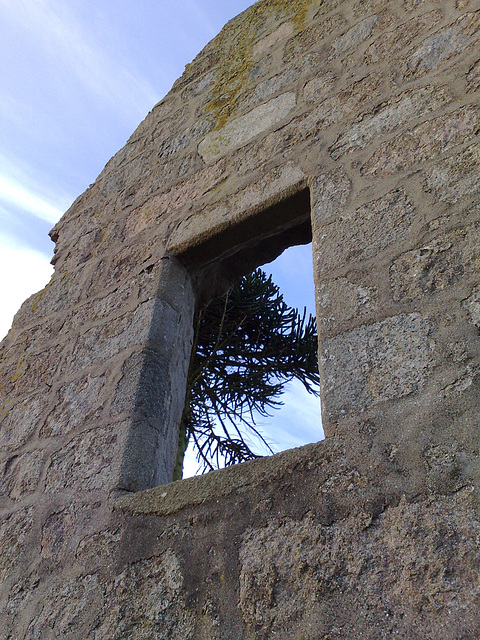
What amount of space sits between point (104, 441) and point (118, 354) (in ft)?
1.29

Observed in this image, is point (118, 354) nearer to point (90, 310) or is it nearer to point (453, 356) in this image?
point (90, 310)

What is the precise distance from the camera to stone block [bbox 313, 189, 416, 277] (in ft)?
5.73

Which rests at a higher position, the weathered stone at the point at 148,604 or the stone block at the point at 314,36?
the stone block at the point at 314,36

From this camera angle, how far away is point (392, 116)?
209 centimetres

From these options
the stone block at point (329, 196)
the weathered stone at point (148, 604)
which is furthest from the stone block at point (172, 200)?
the weathered stone at point (148, 604)

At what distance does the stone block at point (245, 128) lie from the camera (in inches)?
101

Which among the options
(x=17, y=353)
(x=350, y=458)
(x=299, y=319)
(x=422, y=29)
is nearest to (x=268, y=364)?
(x=299, y=319)

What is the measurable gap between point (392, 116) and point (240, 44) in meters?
1.54

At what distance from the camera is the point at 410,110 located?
6.72 ft

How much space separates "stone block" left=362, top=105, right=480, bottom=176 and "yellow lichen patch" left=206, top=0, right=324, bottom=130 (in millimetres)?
1109

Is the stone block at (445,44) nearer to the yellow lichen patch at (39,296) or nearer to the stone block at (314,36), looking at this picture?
the stone block at (314,36)

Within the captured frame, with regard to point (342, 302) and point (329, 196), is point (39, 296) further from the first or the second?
point (342, 302)

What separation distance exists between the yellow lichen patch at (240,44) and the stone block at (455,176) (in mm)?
1362

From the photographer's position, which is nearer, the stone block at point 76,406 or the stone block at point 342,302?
the stone block at point 342,302
